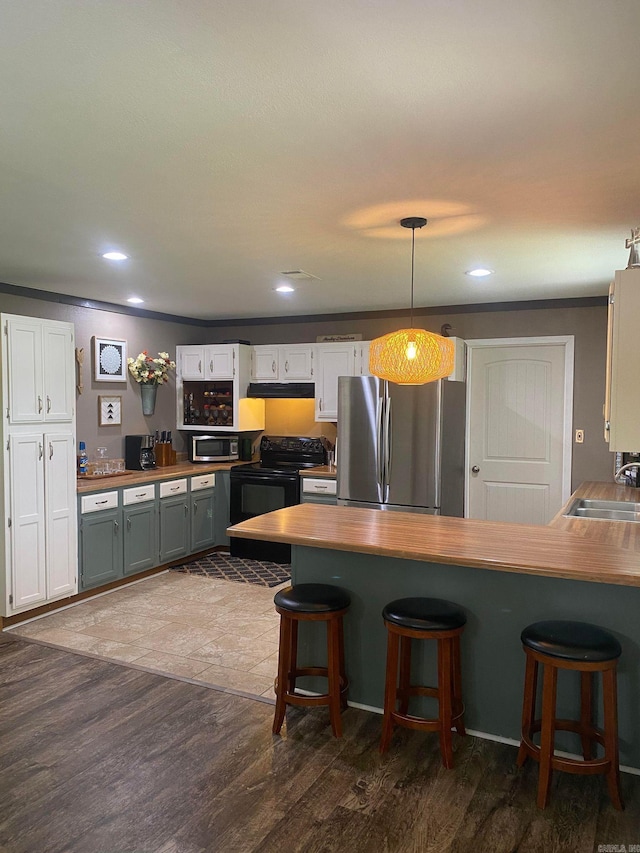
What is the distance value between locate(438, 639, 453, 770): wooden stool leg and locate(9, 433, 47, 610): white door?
301 cm

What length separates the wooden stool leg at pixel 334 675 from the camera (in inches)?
109

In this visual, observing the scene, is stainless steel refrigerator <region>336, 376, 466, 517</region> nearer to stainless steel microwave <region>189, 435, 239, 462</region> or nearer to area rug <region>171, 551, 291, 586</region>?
area rug <region>171, 551, 291, 586</region>

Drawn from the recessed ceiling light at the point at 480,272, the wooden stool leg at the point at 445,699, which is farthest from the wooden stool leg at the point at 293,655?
the recessed ceiling light at the point at 480,272

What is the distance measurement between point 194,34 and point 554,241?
2.43 m

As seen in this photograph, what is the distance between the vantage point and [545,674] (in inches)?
92.2

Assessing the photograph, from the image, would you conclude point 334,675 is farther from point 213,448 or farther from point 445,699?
point 213,448

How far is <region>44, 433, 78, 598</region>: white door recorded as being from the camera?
172 inches

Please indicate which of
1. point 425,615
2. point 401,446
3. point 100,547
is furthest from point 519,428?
point 100,547

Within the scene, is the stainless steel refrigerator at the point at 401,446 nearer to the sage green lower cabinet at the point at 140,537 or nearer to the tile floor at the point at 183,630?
the tile floor at the point at 183,630

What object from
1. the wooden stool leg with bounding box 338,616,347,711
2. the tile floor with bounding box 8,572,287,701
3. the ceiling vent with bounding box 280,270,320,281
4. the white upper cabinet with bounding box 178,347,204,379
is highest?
the ceiling vent with bounding box 280,270,320,281

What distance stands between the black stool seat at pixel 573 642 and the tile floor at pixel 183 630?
1.50 m

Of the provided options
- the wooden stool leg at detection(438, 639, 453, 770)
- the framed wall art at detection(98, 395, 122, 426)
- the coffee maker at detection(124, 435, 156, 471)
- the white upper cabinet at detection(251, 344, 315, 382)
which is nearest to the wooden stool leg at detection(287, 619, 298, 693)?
the wooden stool leg at detection(438, 639, 453, 770)

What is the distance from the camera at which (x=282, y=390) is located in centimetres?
621

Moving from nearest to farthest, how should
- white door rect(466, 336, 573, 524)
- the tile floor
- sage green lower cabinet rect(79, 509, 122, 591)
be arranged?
the tile floor → sage green lower cabinet rect(79, 509, 122, 591) → white door rect(466, 336, 573, 524)
